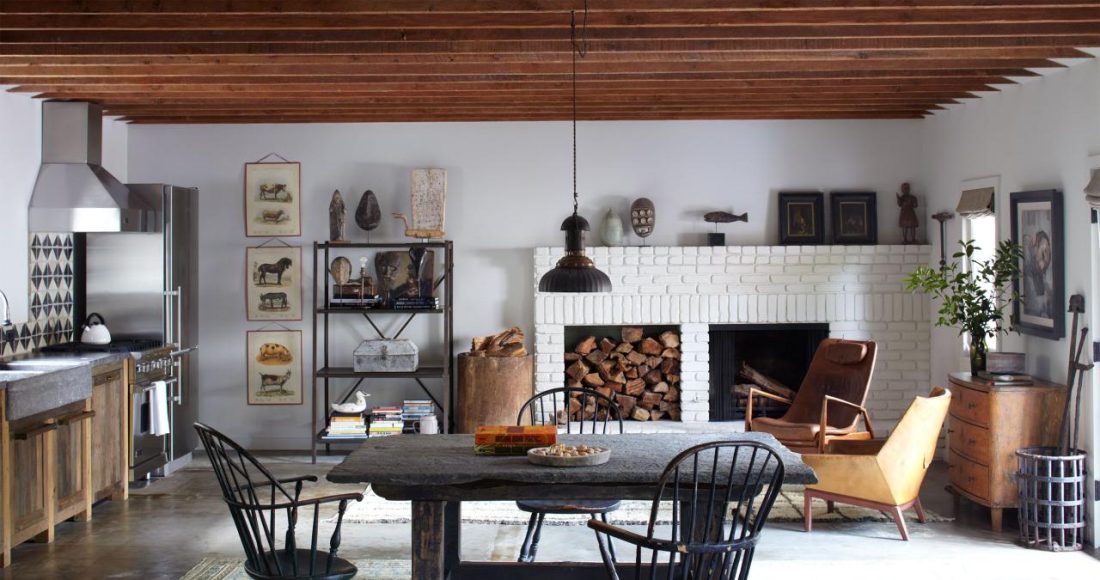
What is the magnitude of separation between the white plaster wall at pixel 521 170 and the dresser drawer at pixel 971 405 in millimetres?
2236

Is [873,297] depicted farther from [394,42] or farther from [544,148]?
[394,42]

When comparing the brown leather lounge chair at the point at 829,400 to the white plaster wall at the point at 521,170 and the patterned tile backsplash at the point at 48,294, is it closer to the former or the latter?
the white plaster wall at the point at 521,170

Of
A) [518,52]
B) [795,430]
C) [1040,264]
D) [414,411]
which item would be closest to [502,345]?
[414,411]

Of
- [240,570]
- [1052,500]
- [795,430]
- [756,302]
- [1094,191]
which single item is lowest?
[240,570]

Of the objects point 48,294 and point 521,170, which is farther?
point 521,170

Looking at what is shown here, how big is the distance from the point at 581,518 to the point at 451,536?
1.59m

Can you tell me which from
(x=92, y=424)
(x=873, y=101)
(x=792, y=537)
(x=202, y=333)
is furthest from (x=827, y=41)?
(x=202, y=333)

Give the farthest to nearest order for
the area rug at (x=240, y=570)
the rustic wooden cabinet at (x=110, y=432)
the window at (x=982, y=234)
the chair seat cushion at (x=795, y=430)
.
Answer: the window at (x=982, y=234) < the chair seat cushion at (x=795, y=430) < the rustic wooden cabinet at (x=110, y=432) < the area rug at (x=240, y=570)

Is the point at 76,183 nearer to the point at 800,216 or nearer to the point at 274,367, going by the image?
the point at 274,367

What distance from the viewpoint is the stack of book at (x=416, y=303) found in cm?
790

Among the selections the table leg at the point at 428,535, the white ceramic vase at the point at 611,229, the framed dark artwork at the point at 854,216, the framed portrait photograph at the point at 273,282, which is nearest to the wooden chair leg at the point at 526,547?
the table leg at the point at 428,535

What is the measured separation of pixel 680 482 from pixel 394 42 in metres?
2.65

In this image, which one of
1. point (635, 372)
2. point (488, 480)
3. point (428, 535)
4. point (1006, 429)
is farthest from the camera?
point (635, 372)

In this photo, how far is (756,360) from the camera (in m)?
8.50
